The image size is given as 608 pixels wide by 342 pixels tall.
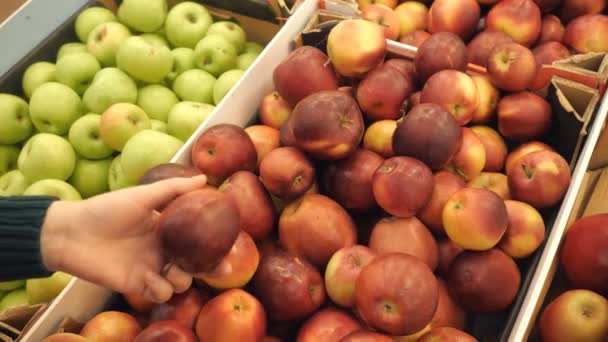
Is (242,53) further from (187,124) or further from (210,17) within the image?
(187,124)

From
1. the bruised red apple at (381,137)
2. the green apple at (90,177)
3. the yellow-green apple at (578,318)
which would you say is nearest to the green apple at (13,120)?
the green apple at (90,177)

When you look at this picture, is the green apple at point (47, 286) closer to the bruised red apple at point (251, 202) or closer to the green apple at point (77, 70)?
the bruised red apple at point (251, 202)

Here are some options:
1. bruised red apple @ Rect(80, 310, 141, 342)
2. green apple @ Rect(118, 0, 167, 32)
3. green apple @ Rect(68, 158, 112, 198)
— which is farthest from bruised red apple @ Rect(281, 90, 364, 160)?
green apple @ Rect(118, 0, 167, 32)

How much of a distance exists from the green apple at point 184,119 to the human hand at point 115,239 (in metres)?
0.60

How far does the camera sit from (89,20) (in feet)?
6.43

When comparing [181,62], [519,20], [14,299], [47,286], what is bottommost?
[14,299]

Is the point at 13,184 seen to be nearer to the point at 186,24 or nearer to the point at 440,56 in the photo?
the point at 186,24

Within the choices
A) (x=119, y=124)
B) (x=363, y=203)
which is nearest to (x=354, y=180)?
(x=363, y=203)

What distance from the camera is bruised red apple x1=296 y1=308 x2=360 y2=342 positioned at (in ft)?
3.30

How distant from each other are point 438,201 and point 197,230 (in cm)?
54

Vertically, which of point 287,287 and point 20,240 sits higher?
point 20,240

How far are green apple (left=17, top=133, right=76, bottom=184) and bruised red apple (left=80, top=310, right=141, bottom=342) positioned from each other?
63 centimetres

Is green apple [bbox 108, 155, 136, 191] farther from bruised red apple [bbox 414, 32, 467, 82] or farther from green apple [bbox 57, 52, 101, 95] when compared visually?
bruised red apple [bbox 414, 32, 467, 82]

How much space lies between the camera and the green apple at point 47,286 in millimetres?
1266
